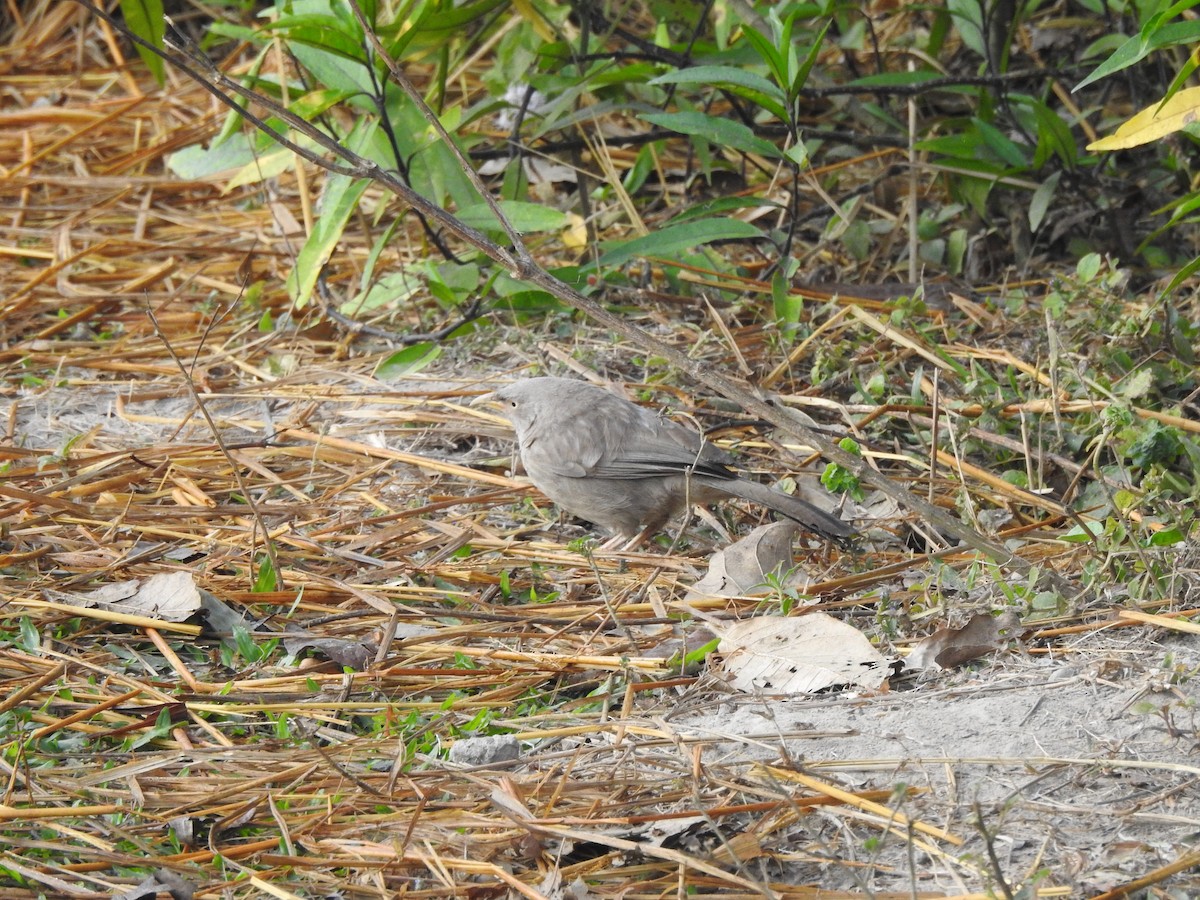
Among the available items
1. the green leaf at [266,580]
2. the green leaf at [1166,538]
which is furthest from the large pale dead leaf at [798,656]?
the green leaf at [266,580]

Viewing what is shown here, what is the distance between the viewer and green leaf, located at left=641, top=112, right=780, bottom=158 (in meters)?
4.89

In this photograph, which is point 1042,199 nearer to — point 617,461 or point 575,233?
point 575,233

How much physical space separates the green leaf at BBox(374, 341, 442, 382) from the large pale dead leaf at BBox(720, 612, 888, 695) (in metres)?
2.29

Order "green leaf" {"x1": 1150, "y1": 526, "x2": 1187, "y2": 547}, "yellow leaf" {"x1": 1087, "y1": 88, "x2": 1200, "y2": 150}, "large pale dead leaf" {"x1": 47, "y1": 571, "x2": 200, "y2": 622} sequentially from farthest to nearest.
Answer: "yellow leaf" {"x1": 1087, "y1": 88, "x2": 1200, "y2": 150}
"large pale dead leaf" {"x1": 47, "y1": 571, "x2": 200, "y2": 622}
"green leaf" {"x1": 1150, "y1": 526, "x2": 1187, "y2": 547}

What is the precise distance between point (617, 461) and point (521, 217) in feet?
4.49

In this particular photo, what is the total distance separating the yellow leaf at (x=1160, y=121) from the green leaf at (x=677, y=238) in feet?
4.91

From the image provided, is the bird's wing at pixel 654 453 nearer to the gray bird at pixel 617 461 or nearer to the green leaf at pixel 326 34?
the gray bird at pixel 617 461

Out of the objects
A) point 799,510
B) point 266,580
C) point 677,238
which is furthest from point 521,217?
point 266,580

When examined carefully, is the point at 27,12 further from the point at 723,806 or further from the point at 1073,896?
the point at 1073,896

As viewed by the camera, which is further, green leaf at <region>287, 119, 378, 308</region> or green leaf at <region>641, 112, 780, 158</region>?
green leaf at <region>287, 119, 378, 308</region>

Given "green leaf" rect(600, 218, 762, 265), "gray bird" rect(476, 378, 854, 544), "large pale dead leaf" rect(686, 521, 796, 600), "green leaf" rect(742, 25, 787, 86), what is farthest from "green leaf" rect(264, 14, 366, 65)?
"large pale dead leaf" rect(686, 521, 796, 600)

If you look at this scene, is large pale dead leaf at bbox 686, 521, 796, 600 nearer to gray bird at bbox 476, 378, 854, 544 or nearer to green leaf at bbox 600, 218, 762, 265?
gray bird at bbox 476, 378, 854, 544

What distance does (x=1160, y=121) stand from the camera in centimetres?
381

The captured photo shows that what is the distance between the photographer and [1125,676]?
115 inches
